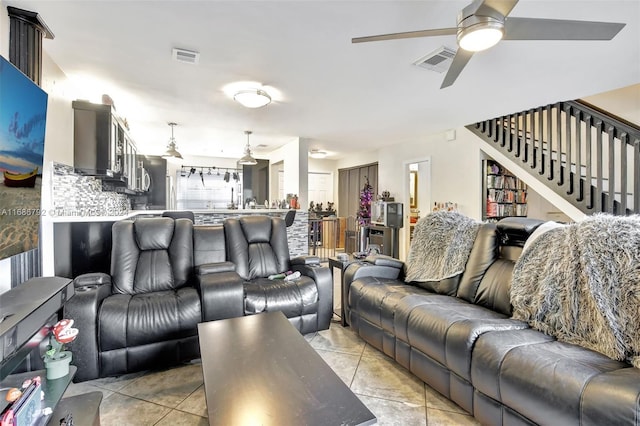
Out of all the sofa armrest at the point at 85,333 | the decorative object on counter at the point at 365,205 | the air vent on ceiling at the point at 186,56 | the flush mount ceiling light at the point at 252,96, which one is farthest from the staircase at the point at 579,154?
the sofa armrest at the point at 85,333

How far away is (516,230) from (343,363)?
5.19ft

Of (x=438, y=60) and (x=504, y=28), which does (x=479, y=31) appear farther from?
(x=438, y=60)

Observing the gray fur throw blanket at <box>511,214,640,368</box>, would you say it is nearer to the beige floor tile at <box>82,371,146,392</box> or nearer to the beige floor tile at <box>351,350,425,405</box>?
the beige floor tile at <box>351,350,425,405</box>

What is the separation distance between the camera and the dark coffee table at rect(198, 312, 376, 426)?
1.08m

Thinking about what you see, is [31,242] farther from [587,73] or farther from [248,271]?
[587,73]

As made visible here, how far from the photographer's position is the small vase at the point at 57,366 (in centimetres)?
141

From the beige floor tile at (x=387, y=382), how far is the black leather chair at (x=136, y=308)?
3.93 feet

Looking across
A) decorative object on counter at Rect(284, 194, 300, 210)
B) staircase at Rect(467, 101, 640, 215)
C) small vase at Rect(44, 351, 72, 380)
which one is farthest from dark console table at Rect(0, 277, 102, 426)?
staircase at Rect(467, 101, 640, 215)

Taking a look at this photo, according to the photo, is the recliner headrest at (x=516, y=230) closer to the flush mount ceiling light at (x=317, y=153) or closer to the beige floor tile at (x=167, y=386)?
the beige floor tile at (x=167, y=386)

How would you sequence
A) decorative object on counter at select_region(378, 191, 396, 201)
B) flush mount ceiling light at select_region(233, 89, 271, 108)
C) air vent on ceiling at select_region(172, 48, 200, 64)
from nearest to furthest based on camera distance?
air vent on ceiling at select_region(172, 48, 200, 64) < flush mount ceiling light at select_region(233, 89, 271, 108) < decorative object on counter at select_region(378, 191, 396, 201)

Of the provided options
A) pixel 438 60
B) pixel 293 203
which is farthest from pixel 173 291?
pixel 293 203

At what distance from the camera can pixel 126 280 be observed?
2461 mm

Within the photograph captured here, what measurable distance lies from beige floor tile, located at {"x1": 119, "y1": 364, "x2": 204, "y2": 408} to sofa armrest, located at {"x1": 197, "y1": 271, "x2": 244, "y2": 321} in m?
0.37

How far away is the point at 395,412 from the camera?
5.66 ft
